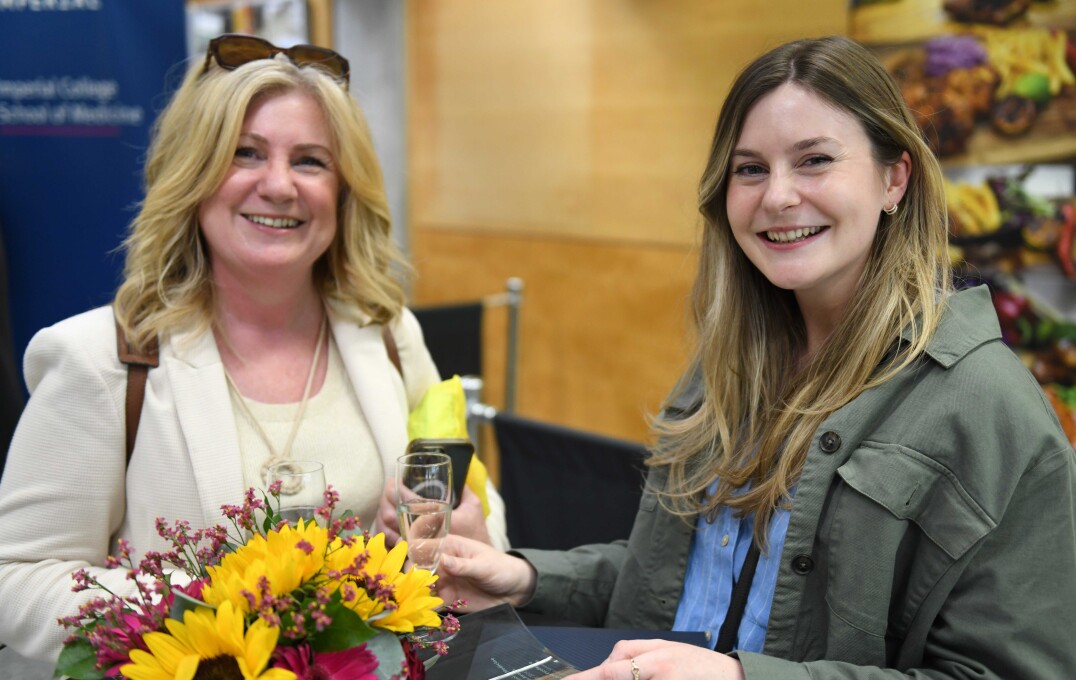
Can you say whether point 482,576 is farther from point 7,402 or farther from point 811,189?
point 7,402

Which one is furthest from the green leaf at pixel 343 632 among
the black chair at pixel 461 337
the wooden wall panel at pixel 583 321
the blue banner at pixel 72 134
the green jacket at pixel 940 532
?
the wooden wall panel at pixel 583 321

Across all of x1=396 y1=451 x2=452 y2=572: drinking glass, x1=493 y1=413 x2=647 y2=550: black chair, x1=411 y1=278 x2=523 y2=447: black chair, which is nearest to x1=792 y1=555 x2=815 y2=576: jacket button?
x1=396 y1=451 x2=452 y2=572: drinking glass

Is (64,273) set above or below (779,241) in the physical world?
below

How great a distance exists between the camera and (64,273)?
3.19 m

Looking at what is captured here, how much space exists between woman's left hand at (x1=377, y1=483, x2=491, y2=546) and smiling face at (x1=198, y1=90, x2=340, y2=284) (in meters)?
0.55

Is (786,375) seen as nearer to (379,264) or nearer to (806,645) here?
(806,645)

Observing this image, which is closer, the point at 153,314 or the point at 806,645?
the point at 806,645

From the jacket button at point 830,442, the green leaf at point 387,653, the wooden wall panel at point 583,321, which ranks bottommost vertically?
the wooden wall panel at point 583,321

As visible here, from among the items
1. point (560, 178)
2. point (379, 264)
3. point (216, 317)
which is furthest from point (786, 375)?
point (560, 178)

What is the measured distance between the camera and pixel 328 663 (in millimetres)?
1003

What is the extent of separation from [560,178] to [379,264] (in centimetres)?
310

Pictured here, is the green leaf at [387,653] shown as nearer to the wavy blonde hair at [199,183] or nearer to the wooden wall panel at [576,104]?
the wavy blonde hair at [199,183]

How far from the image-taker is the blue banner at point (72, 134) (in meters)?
3.03

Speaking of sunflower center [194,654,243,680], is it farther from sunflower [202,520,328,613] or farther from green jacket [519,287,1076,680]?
green jacket [519,287,1076,680]
